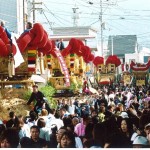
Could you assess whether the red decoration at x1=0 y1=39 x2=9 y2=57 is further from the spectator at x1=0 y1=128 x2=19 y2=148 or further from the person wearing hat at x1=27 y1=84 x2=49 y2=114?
the spectator at x1=0 y1=128 x2=19 y2=148

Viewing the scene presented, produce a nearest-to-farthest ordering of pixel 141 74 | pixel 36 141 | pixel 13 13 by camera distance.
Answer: pixel 36 141 < pixel 13 13 < pixel 141 74

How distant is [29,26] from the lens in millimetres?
16828

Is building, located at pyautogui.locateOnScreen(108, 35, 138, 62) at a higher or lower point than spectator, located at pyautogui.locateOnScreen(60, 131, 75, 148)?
higher

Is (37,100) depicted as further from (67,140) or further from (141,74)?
(141,74)

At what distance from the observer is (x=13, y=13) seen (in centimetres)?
3897

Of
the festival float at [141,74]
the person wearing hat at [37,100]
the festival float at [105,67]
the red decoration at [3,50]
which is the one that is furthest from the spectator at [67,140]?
the festival float at [141,74]

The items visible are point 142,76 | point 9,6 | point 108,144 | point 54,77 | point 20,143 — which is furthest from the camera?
point 142,76

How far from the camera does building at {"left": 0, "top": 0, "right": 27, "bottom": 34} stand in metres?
37.6

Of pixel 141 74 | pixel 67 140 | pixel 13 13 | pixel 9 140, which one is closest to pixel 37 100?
pixel 9 140

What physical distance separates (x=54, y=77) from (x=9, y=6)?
1424 cm

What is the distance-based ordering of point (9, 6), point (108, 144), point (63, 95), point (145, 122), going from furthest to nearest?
1. point (9, 6)
2. point (63, 95)
3. point (145, 122)
4. point (108, 144)

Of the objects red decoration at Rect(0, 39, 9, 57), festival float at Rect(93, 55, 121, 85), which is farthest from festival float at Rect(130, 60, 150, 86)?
red decoration at Rect(0, 39, 9, 57)

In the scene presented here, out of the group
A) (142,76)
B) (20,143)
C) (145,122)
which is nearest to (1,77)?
(145,122)

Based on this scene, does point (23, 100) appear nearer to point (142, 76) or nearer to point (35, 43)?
point (35, 43)
